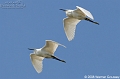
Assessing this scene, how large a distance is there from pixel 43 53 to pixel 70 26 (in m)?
1.28

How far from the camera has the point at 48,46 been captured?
50.3 ft

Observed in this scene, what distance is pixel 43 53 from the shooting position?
51.1 ft

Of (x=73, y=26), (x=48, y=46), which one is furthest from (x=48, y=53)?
(x=73, y=26)

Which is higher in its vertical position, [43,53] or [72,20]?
[72,20]

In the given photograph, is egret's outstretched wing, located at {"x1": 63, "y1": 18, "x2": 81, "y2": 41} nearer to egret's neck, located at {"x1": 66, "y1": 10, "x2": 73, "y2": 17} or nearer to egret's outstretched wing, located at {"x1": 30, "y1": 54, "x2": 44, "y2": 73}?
egret's neck, located at {"x1": 66, "y1": 10, "x2": 73, "y2": 17}

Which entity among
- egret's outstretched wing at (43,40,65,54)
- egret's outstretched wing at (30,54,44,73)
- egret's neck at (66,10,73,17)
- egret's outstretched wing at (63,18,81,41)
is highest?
egret's neck at (66,10,73,17)

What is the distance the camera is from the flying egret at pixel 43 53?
1529cm

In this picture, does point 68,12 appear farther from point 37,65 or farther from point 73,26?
point 37,65

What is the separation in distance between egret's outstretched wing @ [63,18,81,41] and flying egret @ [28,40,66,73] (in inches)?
29.9

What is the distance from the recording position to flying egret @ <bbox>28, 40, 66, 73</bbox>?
15.3 m

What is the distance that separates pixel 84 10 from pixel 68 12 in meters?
1.43

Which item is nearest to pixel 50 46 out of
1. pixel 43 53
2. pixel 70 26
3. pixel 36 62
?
pixel 43 53

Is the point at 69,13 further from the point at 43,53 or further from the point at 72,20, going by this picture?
the point at 43,53

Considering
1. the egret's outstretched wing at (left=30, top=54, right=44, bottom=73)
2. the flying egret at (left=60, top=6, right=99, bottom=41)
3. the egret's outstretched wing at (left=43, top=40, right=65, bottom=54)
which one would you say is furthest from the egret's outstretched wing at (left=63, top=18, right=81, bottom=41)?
the egret's outstretched wing at (left=30, top=54, right=44, bottom=73)
